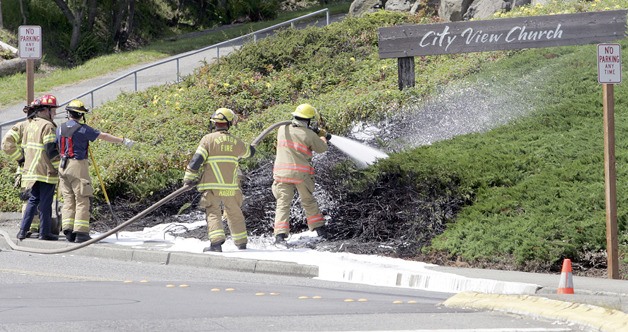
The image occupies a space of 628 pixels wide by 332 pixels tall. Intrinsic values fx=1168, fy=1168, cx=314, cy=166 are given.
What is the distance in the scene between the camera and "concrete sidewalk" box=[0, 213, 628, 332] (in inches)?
373

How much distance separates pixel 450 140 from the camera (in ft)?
52.6

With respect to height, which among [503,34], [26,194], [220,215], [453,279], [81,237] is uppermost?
[503,34]

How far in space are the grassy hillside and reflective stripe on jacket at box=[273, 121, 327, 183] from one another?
2.18 ft

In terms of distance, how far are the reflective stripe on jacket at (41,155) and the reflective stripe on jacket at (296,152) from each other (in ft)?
9.22

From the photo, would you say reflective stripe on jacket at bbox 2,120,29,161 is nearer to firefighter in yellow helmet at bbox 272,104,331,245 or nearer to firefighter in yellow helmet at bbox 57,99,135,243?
firefighter in yellow helmet at bbox 57,99,135,243

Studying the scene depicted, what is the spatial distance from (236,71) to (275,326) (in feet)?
44.8

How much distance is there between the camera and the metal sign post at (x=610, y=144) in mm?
11617

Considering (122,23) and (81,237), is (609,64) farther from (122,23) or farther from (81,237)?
(122,23)

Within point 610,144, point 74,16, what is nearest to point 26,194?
point 610,144

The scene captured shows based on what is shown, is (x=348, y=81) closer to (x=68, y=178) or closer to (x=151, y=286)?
(x=68, y=178)

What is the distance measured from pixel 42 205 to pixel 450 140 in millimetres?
5534

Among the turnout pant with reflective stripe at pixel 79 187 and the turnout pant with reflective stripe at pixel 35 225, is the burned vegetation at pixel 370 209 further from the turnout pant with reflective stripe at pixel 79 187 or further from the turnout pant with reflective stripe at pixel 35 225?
the turnout pant with reflective stripe at pixel 35 225

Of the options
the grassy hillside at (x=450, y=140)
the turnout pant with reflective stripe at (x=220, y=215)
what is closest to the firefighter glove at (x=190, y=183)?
the turnout pant with reflective stripe at (x=220, y=215)

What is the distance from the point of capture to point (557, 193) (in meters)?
13.6
